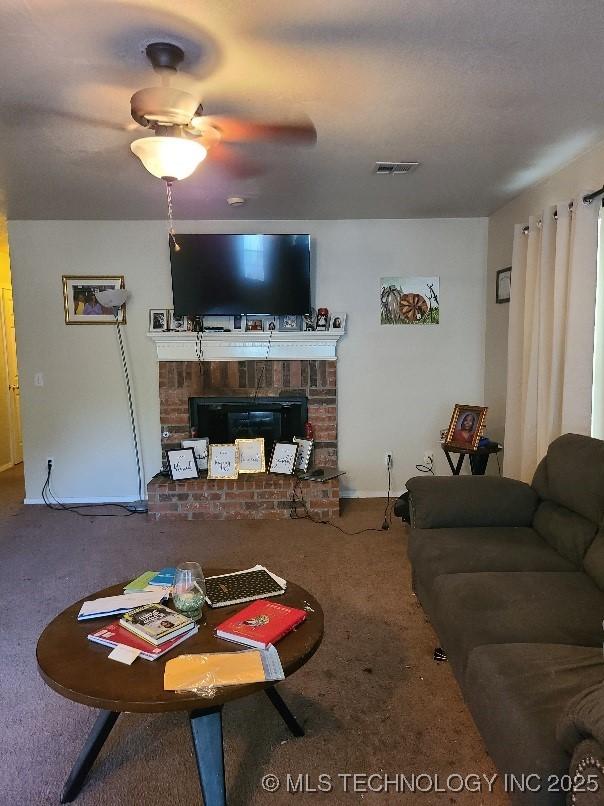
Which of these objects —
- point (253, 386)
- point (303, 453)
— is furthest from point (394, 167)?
point (303, 453)

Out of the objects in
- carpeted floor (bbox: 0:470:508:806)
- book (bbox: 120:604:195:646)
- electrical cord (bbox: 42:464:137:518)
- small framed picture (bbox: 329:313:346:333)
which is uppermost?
small framed picture (bbox: 329:313:346:333)

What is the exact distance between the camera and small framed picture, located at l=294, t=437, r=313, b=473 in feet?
13.7

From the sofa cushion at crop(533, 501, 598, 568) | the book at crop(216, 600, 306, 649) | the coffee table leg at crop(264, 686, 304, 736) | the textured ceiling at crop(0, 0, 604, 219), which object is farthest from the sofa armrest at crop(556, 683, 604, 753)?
the textured ceiling at crop(0, 0, 604, 219)

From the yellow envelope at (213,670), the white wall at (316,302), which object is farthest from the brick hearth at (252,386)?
the yellow envelope at (213,670)

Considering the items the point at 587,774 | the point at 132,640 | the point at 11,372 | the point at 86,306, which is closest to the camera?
the point at 587,774

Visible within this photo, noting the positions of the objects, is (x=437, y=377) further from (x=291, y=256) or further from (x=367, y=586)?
(x=367, y=586)

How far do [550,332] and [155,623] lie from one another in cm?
261

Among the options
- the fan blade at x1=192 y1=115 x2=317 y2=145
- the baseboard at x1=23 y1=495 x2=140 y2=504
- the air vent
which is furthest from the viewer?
the baseboard at x1=23 y1=495 x2=140 y2=504

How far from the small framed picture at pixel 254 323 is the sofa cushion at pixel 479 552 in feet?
7.69

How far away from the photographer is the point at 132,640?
150cm

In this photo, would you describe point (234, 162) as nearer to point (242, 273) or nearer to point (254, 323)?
point (242, 273)

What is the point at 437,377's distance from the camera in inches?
172

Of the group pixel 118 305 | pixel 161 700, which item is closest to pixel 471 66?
pixel 161 700

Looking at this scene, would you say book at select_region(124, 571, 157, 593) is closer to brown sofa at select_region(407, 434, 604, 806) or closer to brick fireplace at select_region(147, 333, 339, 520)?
brown sofa at select_region(407, 434, 604, 806)
